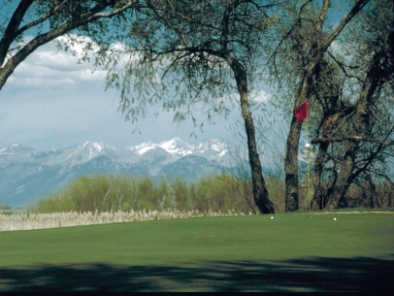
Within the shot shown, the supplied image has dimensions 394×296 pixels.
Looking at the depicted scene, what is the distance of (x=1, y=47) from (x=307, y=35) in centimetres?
1063

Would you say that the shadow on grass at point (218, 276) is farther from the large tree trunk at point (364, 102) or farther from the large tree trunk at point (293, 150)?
the large tree trunk at point (364, 102)

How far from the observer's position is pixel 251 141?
2375 cm

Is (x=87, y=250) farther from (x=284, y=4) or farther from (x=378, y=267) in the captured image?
(x=284, y=4)

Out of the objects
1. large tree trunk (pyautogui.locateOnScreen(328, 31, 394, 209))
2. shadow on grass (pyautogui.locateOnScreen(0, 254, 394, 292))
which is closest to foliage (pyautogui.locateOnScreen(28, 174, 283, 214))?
large tree trunk (pyautogui.locateOnScreen(328, 31, 394, 209))

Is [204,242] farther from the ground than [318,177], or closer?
closer

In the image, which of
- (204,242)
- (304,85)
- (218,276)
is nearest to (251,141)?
(304,85)

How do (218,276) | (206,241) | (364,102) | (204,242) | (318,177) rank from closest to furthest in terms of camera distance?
(218,276)
(204,242)
(206,241)
(364,102)
(318,177)

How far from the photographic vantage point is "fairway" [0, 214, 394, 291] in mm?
8664

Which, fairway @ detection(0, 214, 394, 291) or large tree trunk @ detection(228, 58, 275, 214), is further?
large tree trunk @ detection(228, 58, 275, 214)

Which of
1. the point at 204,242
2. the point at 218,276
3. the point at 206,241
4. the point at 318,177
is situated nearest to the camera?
the point at 218,276

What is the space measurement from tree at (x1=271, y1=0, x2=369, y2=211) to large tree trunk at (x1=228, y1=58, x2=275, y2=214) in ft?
3.14

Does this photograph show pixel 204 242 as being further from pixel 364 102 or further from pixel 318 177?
pixel 318 177

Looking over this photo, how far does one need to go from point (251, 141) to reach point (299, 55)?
3758mm

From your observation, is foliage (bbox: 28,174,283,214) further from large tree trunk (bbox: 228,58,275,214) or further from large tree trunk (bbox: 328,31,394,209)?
large tree trunk (bbox: 228,58,275,214)
